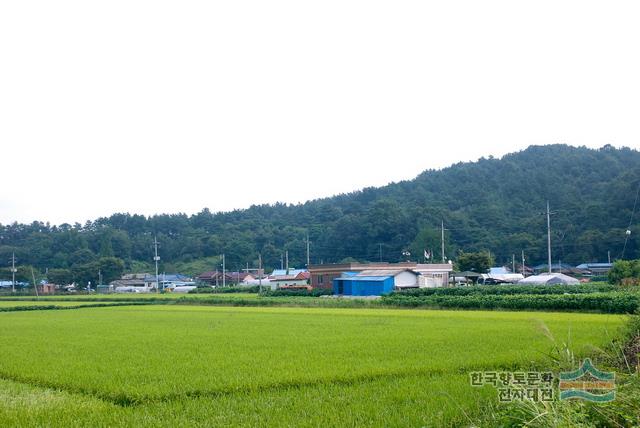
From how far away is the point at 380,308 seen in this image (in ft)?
125

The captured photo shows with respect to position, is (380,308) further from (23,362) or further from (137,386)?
(137,386)

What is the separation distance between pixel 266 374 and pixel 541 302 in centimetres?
2482

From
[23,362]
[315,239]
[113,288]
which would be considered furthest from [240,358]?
[315,239]

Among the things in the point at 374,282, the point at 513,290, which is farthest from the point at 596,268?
the point at 513,290

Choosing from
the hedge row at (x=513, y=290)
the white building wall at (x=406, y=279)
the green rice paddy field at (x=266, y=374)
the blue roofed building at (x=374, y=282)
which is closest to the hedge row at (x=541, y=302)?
the hedge row at (x=513, y=290)

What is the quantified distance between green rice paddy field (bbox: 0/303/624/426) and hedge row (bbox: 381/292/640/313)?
947cm

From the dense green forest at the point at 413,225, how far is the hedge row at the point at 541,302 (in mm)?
41494

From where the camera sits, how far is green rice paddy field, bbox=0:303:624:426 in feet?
28.5

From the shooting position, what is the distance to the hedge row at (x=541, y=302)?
2980 centimetres

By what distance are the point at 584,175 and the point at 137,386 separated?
85675mm

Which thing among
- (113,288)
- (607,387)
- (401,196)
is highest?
(401,196)

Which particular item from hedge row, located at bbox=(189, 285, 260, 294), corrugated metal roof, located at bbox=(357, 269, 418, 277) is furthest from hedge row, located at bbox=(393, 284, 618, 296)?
hedge row, located at bbox=(189, 285, 260, 294)

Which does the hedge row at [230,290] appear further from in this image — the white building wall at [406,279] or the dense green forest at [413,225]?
the dense green forest at [413,225]

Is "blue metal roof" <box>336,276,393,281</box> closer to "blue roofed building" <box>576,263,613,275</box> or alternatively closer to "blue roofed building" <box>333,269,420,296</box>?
"blue roofed building" <box>333,269,420,296</box>
